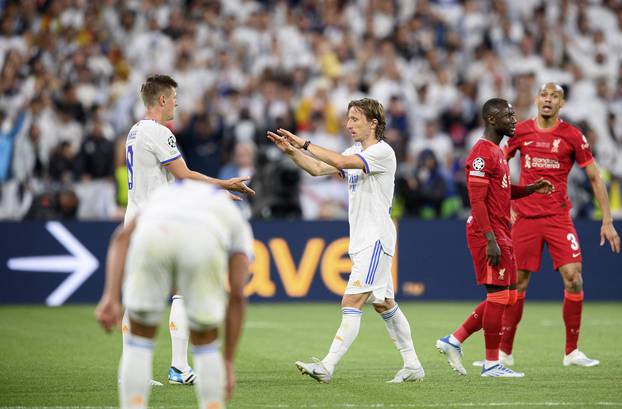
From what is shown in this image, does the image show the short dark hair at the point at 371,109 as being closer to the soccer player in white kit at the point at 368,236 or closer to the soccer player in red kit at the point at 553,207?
the soccer player in white kit at the point at 368,236

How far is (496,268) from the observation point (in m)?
9.57

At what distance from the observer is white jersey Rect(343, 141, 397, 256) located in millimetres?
9266

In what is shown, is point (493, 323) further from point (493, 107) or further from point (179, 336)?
point (179, 336)

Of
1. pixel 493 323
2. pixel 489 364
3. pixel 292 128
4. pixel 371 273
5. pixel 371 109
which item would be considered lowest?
pixel 489 364

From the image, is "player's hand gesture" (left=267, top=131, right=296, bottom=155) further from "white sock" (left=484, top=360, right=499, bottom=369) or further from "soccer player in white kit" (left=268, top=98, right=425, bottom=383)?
"white sock" (left=484, top=360, right=499, bottom=369)

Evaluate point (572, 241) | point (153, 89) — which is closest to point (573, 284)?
point (572, 241)

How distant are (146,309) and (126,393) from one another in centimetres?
46

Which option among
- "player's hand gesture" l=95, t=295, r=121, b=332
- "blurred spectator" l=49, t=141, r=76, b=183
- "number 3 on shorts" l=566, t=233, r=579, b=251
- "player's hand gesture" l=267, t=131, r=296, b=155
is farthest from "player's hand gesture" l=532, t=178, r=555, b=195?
Result: "blurred spectator" l=49, t=141, r=76, b=183

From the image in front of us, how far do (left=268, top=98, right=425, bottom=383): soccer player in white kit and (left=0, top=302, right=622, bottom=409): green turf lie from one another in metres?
0.30

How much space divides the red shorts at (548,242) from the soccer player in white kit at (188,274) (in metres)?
5.57

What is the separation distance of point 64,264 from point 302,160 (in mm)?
8859

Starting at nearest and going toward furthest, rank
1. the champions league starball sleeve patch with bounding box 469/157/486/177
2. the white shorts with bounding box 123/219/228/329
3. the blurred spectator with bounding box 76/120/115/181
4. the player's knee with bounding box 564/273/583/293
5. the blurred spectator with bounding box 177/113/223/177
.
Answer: the white shorts with bounding box 123/219/228/329 < the champions league starball sleeve patch with bounding box 469/157/486/177 < the player's knee with bounding box 564/273/583/293 < the blurred spectator with bounding box 76/120/115/181 < the blurred spectator with bounding box 177/113/223/177

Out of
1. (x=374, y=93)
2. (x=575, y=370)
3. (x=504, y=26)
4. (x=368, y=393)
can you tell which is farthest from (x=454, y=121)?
(x=368, y=393)

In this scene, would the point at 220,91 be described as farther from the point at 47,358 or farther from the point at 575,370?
the point at 575,370
